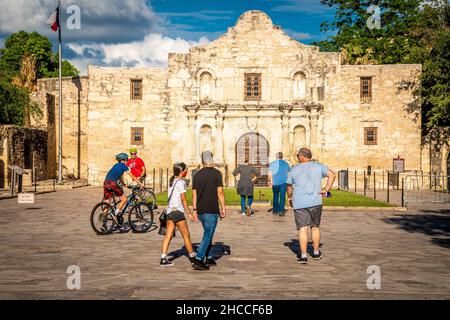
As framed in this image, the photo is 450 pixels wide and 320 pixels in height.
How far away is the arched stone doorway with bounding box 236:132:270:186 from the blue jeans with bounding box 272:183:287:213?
50.0 ft

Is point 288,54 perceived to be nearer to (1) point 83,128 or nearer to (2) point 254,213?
(1) point 83,128

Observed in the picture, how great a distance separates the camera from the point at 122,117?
34.4m

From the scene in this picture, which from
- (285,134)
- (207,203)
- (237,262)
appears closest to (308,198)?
(237,262)

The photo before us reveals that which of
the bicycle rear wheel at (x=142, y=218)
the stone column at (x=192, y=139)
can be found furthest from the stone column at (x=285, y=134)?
the bicycle rear wheel at (x=142, y=218)

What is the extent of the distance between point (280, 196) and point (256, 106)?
1586 cm

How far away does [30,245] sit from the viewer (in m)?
11.3

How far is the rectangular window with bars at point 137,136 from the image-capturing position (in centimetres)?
3425

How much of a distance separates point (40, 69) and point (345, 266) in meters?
53.1

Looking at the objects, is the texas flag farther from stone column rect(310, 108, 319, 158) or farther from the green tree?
stone column rect(310, 108, 319, 158)

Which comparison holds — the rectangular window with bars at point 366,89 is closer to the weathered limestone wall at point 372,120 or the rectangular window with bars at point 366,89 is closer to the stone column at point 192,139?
the weathered limestone wall at point 372,120

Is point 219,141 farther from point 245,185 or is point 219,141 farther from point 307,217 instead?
point 307,217

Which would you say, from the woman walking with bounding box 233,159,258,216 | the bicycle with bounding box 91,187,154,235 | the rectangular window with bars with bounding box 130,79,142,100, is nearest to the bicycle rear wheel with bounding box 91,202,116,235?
the bicycle with bounding box 91,187,154,235

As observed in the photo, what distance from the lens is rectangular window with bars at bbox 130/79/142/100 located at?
34312 millimetres
